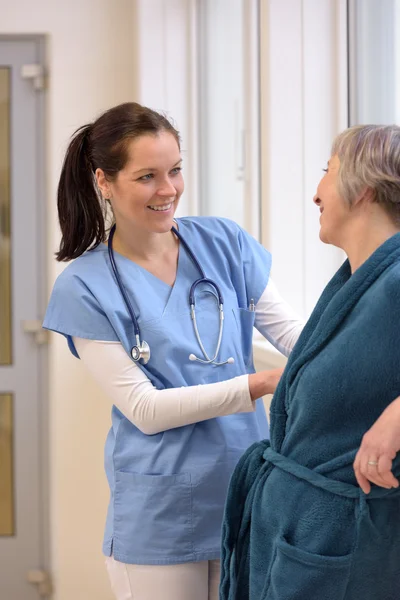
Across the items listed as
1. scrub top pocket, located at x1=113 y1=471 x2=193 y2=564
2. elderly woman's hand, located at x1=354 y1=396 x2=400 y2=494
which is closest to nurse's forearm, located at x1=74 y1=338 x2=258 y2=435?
scrub top pocket, located at x1=113 y1=471 x2=193 y2=564

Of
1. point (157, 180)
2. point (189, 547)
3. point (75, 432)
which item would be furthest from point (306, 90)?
point (75, 432)

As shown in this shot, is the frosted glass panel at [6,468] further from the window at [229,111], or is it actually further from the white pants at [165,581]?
the white pants at [165,581]

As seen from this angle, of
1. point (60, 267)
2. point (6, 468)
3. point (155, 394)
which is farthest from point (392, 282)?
point (6, 468)

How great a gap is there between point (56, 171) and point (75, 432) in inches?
38.6

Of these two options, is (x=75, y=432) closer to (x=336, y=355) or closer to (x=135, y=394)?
(x=135, y=394)

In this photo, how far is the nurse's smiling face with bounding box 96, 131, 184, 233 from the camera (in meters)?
1.53

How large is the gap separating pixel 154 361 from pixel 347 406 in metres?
0.48

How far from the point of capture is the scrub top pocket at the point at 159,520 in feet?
4.99

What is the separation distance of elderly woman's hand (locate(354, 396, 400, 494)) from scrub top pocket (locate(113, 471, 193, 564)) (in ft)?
1.71

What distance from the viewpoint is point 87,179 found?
1.67 m

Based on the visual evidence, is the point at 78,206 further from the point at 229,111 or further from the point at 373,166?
the point at 229,111

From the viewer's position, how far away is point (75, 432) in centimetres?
324

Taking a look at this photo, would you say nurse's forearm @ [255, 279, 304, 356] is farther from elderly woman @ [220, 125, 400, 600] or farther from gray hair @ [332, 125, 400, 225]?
gray hair @ [332, 125, 400, 225]

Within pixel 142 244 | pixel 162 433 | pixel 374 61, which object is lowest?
pixel 162 433
